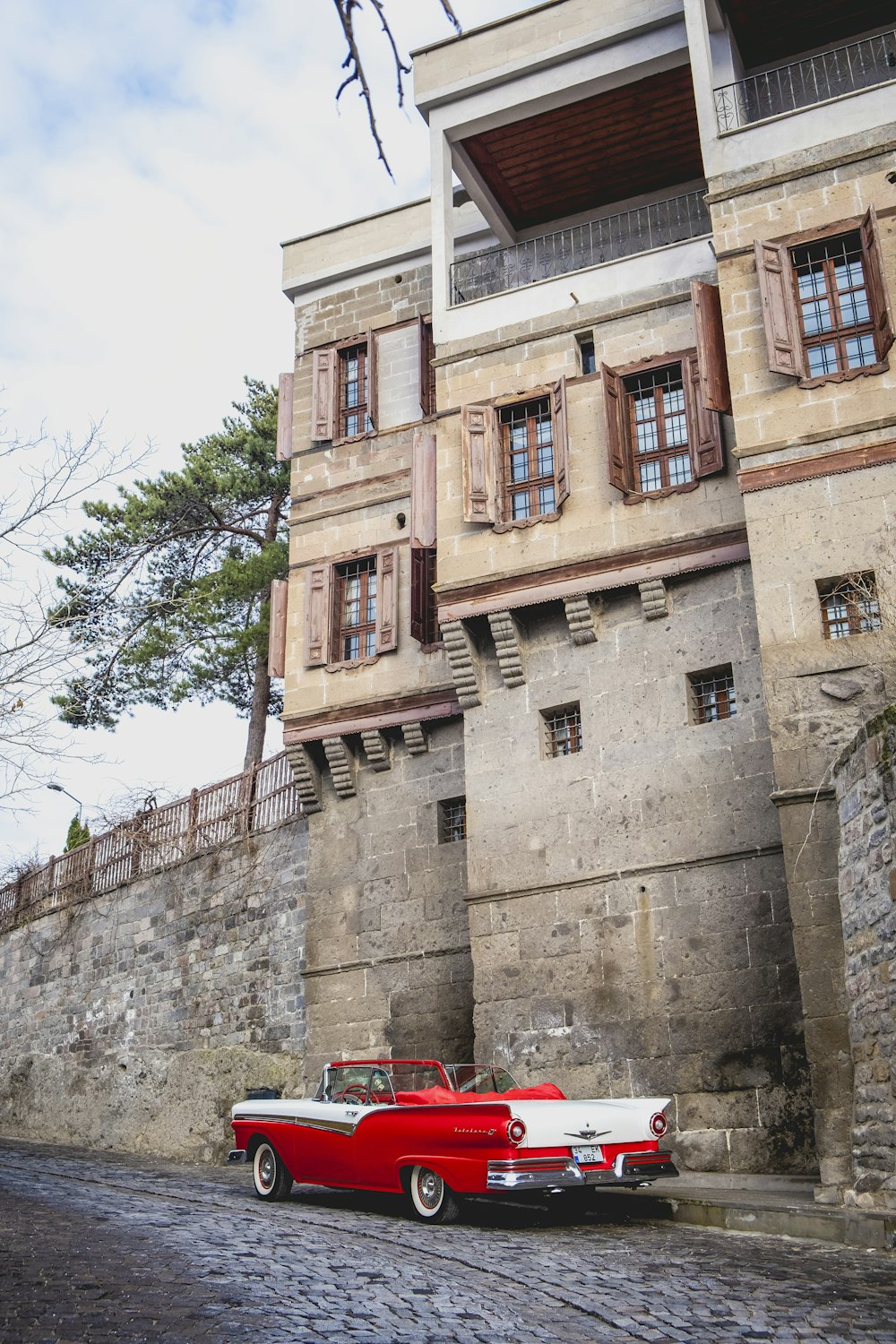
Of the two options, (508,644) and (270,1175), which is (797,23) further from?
(270,1175)

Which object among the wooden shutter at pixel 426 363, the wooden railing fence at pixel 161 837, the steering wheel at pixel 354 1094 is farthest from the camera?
the wooden railing fence at pixel 161 837

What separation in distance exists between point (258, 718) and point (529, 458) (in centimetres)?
1301

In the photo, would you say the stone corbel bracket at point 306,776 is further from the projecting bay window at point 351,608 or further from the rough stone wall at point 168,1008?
the projecting bay window at point 351,608

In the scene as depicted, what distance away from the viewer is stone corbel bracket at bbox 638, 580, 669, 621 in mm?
15398

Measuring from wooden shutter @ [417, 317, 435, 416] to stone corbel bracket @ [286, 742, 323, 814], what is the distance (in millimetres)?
5509

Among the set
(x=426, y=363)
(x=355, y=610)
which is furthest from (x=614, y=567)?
(x=426, y=363)

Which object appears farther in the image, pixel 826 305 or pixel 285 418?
pixel 285 418

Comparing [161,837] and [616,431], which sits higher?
[616,431]

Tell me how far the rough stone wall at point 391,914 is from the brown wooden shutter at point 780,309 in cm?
663

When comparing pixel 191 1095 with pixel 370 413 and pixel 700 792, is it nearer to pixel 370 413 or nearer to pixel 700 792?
pixel 700 792

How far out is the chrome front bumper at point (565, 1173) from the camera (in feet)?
30.8

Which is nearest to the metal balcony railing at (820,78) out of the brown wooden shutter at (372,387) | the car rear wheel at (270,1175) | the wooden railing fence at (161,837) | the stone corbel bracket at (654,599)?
the stone corbel bracket at (654,599)

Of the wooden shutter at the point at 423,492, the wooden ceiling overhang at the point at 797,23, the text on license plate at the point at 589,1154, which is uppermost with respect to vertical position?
the wooden ceiling overhang at the point at 797,23

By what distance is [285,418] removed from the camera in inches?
819
